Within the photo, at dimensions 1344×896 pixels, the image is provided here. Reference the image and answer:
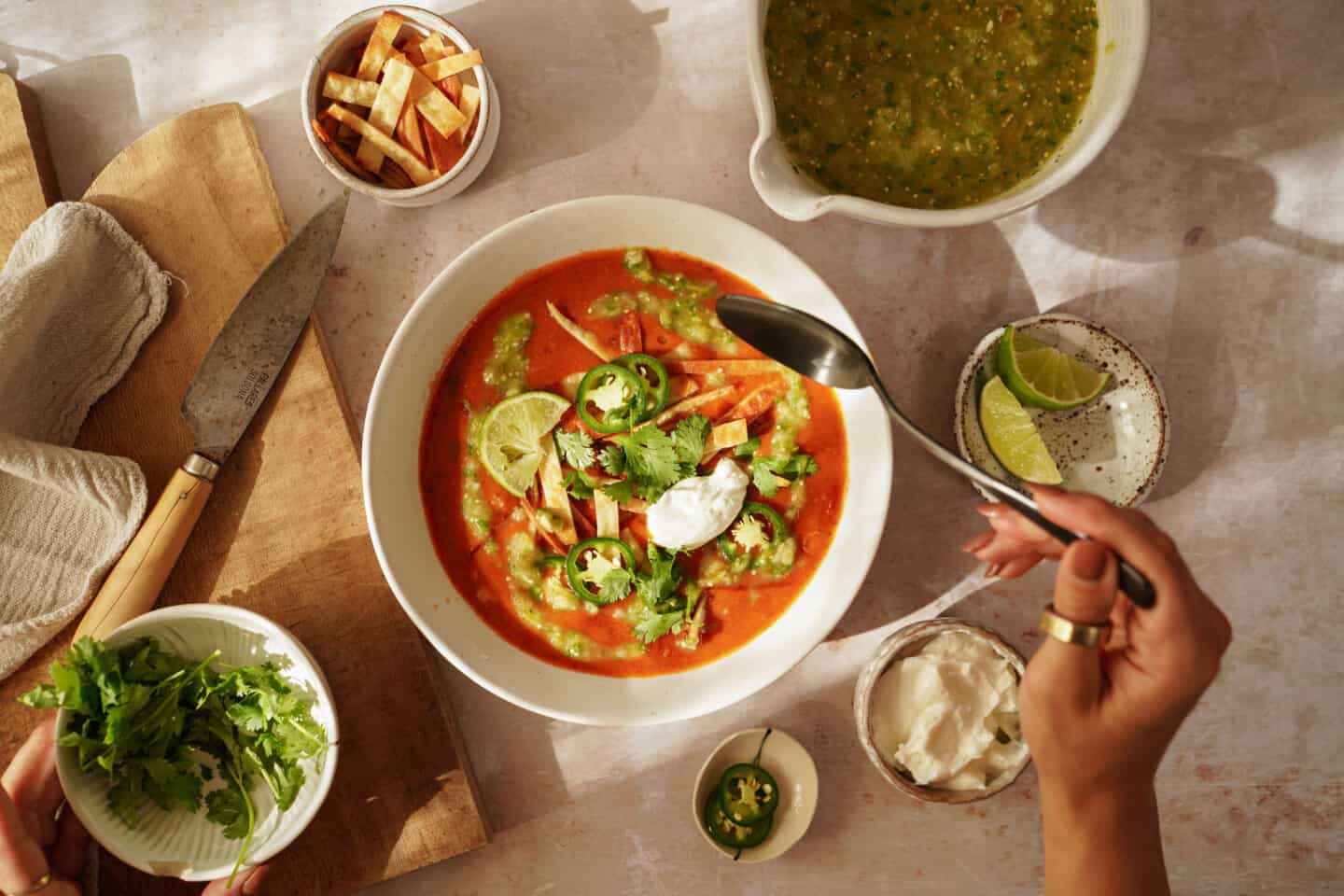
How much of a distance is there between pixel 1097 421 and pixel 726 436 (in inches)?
38.9

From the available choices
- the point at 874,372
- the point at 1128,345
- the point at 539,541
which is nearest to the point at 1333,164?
the point at 1128,345

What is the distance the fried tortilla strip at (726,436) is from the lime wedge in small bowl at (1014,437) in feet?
2.00

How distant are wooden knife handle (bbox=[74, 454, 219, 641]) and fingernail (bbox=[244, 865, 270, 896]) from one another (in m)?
0.73

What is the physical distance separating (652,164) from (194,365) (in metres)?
1.36

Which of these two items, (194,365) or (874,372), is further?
(194,365)

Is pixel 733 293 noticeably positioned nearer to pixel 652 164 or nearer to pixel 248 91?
pixel 652 164

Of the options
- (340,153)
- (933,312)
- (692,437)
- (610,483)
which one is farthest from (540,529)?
(933,312)

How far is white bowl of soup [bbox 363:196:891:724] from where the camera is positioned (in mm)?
2312

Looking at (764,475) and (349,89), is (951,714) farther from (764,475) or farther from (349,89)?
(349,89)

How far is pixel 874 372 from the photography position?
2.06 metres

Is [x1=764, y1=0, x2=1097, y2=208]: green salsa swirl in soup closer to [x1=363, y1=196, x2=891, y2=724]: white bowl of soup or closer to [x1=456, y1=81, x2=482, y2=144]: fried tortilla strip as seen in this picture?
[x1=363, y1=196, x2=891, y2=724]: white bowl of soup

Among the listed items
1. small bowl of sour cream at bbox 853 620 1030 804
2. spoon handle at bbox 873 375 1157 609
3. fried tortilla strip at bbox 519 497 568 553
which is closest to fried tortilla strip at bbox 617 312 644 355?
fried tortilla strip at bbox 519 497 568 553

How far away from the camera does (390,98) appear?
2.27 meters

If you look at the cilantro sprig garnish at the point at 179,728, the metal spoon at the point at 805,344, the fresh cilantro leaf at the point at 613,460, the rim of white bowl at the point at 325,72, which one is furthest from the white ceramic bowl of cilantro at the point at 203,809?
the metal spoon at the point at 805,344
